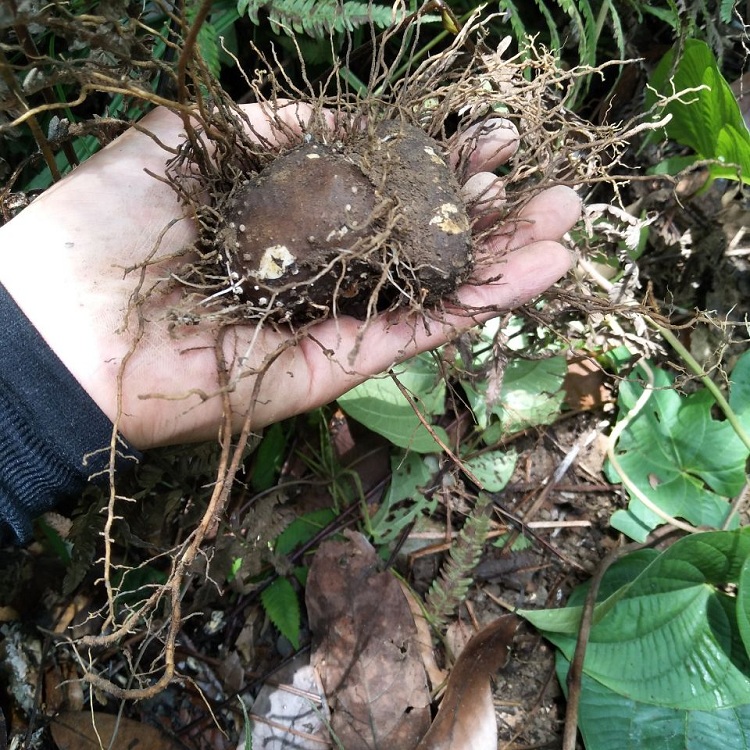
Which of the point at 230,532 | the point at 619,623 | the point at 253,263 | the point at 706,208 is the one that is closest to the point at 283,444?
the point at 230,532

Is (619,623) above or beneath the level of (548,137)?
beneath

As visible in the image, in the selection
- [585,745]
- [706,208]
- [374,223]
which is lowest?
[585,745]

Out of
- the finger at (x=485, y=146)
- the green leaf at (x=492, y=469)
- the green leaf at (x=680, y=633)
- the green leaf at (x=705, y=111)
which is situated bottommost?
the green leaf at (x=680, y=633)

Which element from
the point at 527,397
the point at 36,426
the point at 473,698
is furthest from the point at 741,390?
the point at 36,426

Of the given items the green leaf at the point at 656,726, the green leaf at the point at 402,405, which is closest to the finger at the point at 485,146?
the green leaf at the point at 402,405

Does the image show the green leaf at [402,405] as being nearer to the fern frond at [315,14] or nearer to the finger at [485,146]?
the finger at [485,146]

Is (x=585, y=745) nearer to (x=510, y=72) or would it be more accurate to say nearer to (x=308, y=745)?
(x=308, y=745)
